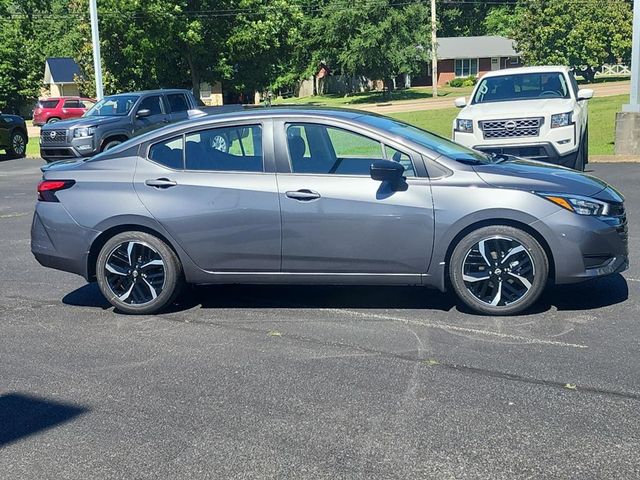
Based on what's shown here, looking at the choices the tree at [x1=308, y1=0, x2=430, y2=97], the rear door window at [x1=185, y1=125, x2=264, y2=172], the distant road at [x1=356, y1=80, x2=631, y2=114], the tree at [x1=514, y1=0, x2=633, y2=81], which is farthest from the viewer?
the tree at [x1=514, y1=0, x2=633, y2=81]

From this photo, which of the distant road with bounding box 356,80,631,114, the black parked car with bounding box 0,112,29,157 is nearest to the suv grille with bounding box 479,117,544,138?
the black parked car with bounding box 0,112,29,157

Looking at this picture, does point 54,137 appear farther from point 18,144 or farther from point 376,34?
point 376,34

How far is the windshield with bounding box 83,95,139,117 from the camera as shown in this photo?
20188 mm

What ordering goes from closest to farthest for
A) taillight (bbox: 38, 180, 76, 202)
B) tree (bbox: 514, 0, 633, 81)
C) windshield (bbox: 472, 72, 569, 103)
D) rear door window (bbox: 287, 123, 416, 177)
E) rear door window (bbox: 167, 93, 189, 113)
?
rear door window (bbox: 287, 123, 416, 177) → taillight (bbox: 38, 180, 76, 202) → windshield (bbox: 472, 72, 569, 103) → rear door window (bbox: 167, 93, 189, 113) → tree (bbox: 514, 0, 633, 81)

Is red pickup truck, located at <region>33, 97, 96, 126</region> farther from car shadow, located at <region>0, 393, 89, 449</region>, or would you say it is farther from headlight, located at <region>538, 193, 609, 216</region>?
car shadow, located at <region>0, 393, 89, 449</region>

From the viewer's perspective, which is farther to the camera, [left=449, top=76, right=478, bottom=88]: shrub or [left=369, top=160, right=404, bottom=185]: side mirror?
[left=449, top=76, right=478, bottom=88]: shrub

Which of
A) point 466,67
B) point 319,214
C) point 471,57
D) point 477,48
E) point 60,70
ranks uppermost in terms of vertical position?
point 477,48

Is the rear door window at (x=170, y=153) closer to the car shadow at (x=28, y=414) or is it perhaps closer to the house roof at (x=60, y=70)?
the car shadow at (x=28, y=414)

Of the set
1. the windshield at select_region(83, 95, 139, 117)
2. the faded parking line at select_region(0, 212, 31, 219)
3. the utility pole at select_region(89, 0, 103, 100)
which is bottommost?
the faded parking line at select_region(0, 212, 31, 219)

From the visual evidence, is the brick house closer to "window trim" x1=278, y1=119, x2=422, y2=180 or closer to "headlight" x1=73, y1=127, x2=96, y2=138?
"headlight" x1=73, y1=127, x2=96, y2=138

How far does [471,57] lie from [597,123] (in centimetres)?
6112

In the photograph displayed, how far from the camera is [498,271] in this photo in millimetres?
6148

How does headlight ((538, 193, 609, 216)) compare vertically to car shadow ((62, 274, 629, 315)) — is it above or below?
above

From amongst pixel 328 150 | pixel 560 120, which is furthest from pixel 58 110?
pixel 328 150
